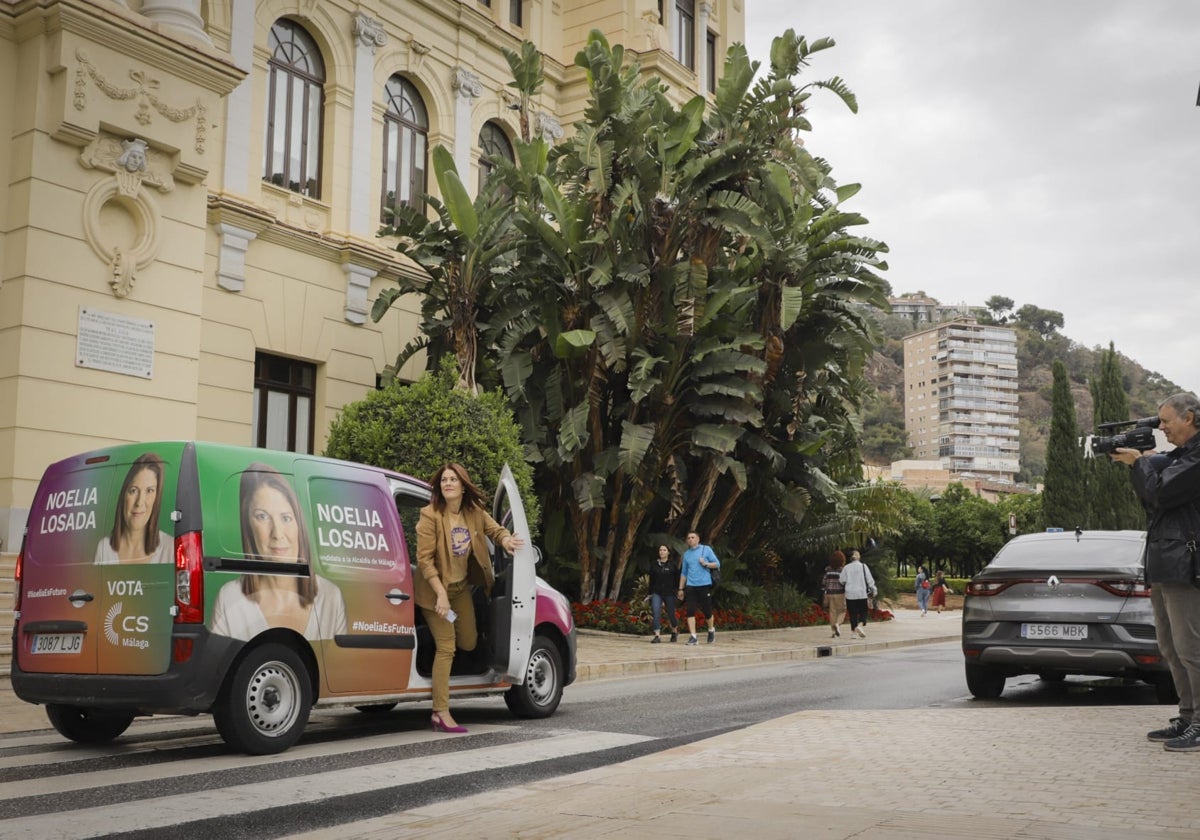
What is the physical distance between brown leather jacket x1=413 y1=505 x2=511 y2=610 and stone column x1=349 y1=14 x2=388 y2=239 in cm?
1486

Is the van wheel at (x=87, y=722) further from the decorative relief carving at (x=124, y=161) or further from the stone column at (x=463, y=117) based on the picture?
Answer: the stone column at (x=463, y=117)

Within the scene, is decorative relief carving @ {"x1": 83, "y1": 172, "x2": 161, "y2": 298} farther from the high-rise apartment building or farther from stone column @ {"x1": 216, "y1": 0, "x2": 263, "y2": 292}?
the high-rise apartment building

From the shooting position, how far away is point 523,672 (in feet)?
28.9

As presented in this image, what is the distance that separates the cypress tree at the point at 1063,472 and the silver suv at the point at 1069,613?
43.3 m

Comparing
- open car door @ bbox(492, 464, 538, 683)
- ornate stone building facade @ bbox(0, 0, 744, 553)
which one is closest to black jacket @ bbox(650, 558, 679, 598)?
ornate stone building facade @ bbox(0, 0, 744, 553)

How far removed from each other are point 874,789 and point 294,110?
753 inches

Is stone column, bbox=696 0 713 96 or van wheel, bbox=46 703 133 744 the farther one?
stone column, bbox=696 0 713 96

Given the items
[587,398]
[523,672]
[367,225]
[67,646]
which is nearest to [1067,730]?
[523,672]

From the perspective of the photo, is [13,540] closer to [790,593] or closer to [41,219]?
[41,219]

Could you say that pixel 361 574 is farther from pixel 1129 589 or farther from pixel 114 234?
pixel 114 234

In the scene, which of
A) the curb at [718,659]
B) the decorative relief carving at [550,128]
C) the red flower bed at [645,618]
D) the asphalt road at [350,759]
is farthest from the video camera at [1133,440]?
the decorative relief carving at [550,128]

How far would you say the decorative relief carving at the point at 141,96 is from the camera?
15.9m

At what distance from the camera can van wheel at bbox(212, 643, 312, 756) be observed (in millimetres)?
7070

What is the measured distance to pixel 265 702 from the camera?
7289 millimetres
